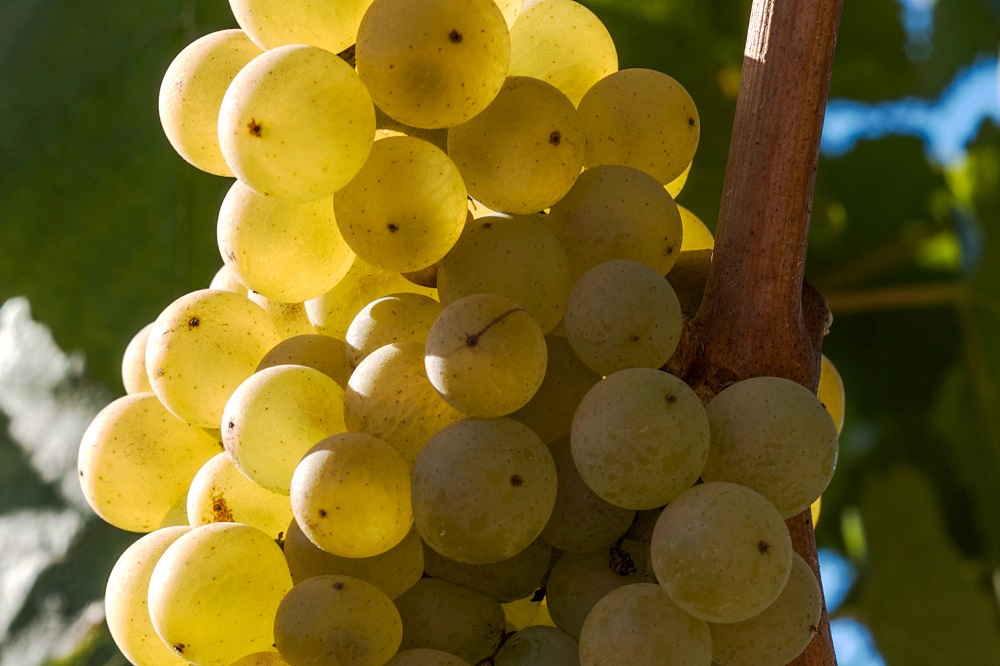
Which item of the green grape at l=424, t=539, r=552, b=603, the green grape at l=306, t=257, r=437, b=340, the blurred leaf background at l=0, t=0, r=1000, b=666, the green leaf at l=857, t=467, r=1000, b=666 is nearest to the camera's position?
the green grape at l=424, t=539, r=552, b=603

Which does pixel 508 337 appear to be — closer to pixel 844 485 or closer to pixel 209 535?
pixel 209 535

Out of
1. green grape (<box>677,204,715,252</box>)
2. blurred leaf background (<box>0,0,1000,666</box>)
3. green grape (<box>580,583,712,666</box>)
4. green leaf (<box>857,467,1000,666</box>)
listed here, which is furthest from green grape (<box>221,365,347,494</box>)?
green leaf (<box>857,467,1000,666</box>)

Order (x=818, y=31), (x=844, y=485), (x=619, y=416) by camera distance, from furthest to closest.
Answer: (x=844, y=485), (x=818, y=31), (x=619, y=416)

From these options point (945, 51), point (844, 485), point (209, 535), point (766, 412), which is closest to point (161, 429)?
point (209, 535)

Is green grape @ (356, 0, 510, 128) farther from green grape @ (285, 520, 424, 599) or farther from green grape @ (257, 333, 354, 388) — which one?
green grape @ (285, 520, 424, 599)

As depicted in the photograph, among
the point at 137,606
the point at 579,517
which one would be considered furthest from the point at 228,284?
the point at 579,517

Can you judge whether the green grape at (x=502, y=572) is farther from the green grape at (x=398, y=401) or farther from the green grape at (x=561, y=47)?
the green grape at (x=561, y=47)
